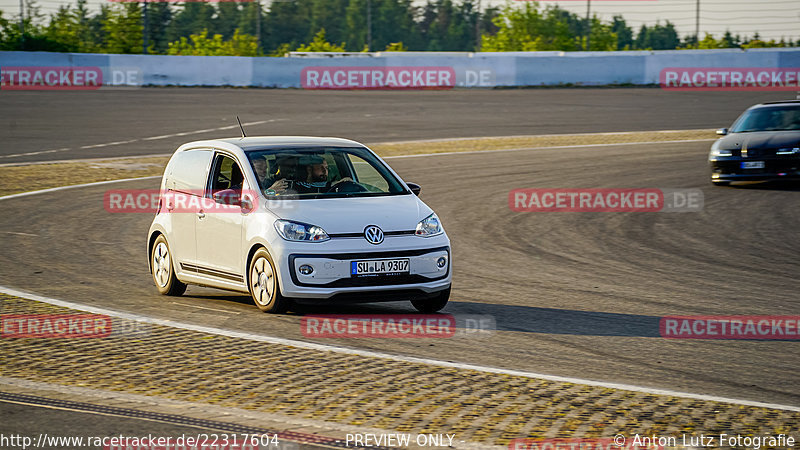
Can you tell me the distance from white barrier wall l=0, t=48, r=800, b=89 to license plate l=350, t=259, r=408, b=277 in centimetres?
3416

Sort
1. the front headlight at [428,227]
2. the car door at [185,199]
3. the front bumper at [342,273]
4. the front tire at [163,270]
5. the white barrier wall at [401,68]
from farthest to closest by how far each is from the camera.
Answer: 1. the white barrier wall at [401,68]
2. the front tire at [163,270]
3. the car door at [185,199]
4. the front headlight at [428,227]
5. the front bumper at [342,273]

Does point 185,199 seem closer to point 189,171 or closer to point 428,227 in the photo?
point 189,171

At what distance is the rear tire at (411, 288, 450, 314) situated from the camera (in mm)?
9930

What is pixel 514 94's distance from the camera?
4141 centimetres

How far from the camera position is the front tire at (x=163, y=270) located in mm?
11086

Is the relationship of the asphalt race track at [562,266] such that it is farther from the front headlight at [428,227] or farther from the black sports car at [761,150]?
the front headlight at [428,227]

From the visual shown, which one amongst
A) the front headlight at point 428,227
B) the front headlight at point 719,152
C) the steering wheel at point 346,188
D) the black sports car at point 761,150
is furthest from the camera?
the front headlight at point 719,152

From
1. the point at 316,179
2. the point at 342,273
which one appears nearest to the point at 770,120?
the point at 316,179

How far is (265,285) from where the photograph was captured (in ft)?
32.0

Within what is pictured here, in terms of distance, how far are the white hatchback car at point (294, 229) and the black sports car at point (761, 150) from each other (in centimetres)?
1145

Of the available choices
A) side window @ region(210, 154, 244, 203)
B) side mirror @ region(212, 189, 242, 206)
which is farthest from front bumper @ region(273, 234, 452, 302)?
side window @ region(210, 154, 244, 203)

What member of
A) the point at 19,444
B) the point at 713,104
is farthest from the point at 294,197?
the point at 713,104

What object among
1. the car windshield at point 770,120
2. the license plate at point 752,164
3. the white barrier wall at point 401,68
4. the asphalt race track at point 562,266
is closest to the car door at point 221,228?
the asphalt race track at point 562,266

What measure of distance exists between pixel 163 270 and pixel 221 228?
128cm
